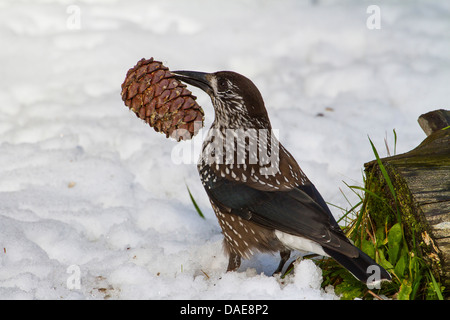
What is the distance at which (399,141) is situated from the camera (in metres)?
5.70

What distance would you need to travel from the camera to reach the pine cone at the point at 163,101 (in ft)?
13.3

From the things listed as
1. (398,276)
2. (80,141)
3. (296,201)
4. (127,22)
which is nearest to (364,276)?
(398,276)

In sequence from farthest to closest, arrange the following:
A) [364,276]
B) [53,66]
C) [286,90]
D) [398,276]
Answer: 1. [53,66]
2. [286,90]
3. [398,276]
4. [364,276]

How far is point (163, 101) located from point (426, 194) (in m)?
1.87

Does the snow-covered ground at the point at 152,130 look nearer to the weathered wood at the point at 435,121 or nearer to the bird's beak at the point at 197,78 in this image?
the weathered wood at the point at 435,121

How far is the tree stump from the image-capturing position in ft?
10.5

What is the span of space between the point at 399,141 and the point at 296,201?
2.54m

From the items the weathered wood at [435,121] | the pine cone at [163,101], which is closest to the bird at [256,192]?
the pine cone at [163,101]

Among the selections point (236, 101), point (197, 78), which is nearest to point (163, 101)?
point (197, 78)

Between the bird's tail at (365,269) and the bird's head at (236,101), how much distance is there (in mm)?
1165

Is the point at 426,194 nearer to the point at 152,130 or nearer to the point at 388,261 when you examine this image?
the point at 388,261

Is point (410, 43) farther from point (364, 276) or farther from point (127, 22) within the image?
point (364, 276)

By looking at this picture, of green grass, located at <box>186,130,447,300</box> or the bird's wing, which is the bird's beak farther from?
green grass, located at <box>186,130,447,300</box>

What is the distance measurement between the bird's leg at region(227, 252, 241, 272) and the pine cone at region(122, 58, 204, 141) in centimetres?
92
